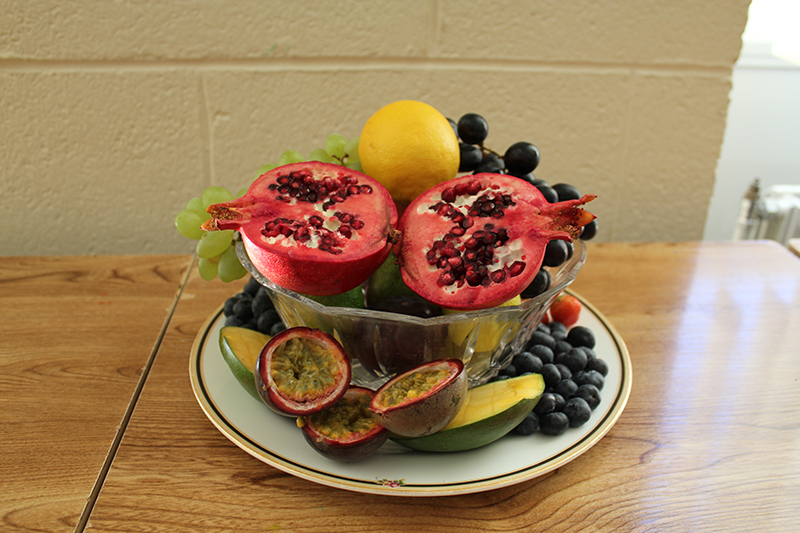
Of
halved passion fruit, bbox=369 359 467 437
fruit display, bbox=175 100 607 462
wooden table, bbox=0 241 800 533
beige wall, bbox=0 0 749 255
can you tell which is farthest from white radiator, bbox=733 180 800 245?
halved passion fruit, bbox=369 359 467 437

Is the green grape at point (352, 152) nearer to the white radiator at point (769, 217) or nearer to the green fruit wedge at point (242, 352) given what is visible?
the green fruit wedge at point (242, 352)

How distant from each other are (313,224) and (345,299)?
96 millimetres

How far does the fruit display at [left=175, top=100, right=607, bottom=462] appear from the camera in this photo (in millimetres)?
521

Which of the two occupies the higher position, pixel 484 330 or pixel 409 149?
pixel 409 149

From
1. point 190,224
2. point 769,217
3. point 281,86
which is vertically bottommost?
point 769,217

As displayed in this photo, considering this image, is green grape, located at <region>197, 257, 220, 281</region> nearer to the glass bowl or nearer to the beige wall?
the glass bowl

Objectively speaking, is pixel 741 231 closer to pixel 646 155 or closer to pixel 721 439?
pixel 646 155

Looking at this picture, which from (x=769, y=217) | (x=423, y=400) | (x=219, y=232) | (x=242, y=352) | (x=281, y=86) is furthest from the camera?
(x=769, y=217)

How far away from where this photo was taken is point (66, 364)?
71 cm

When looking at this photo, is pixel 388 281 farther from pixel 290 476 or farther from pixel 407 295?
pixel 290 476

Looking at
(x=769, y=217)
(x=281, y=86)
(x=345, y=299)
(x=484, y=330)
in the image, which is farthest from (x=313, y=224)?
(x=769, y=217)

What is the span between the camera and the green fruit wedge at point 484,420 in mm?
516

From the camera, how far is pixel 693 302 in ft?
3.00

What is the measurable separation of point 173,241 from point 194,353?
656 millimetres
